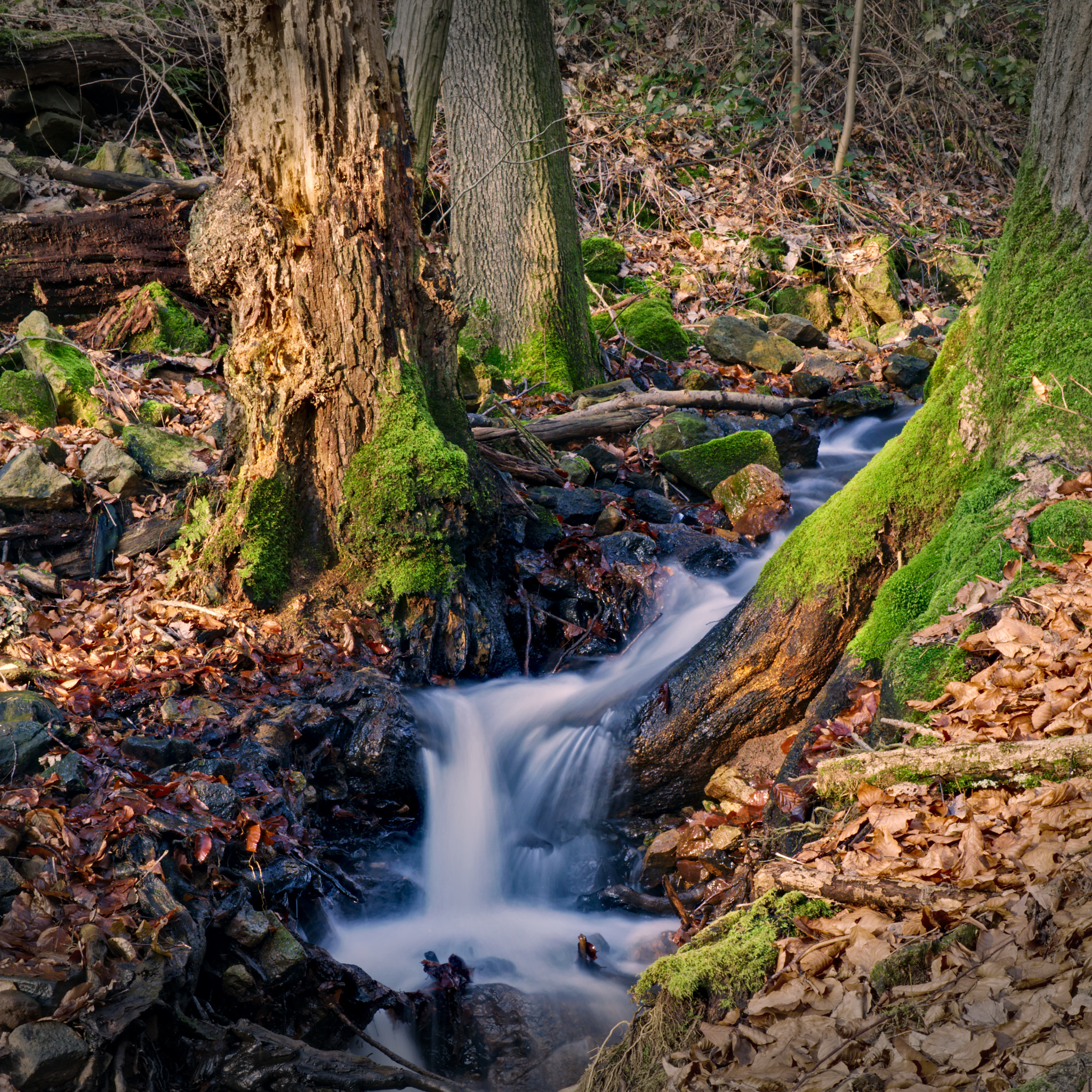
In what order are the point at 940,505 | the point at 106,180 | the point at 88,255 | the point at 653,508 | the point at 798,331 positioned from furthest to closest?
the point at 798,331 → the point at 106,180 → the point at 88,255 → the point at 653,508 → the point at 940,505

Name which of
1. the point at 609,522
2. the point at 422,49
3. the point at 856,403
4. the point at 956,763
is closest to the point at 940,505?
the point at 956,763

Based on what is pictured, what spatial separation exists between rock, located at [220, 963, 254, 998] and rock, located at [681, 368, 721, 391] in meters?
7.36

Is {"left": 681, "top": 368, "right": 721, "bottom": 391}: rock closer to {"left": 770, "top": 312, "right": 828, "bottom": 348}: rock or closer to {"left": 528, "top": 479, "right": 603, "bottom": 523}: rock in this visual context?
{"left": 770, "top": 312, "right": 828, "bottom": 348}: rock

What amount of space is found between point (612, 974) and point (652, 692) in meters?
1.57

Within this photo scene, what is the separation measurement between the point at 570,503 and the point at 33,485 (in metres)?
3.74

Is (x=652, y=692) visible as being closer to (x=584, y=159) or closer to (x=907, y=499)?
(x=907, y=499)

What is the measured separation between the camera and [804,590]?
457 cm

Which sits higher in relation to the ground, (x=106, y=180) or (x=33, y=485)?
(x=106, y=180)

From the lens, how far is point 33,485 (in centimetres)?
550

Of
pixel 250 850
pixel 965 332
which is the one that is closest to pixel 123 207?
pixel 250 850

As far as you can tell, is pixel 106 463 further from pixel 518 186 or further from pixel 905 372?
pixel 905 372

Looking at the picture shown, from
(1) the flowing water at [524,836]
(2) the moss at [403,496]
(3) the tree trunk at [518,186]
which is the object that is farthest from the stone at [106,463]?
(3) the tree trunk at [518,186]

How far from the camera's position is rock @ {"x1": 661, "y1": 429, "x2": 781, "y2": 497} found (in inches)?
301

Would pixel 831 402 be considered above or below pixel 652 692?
above
